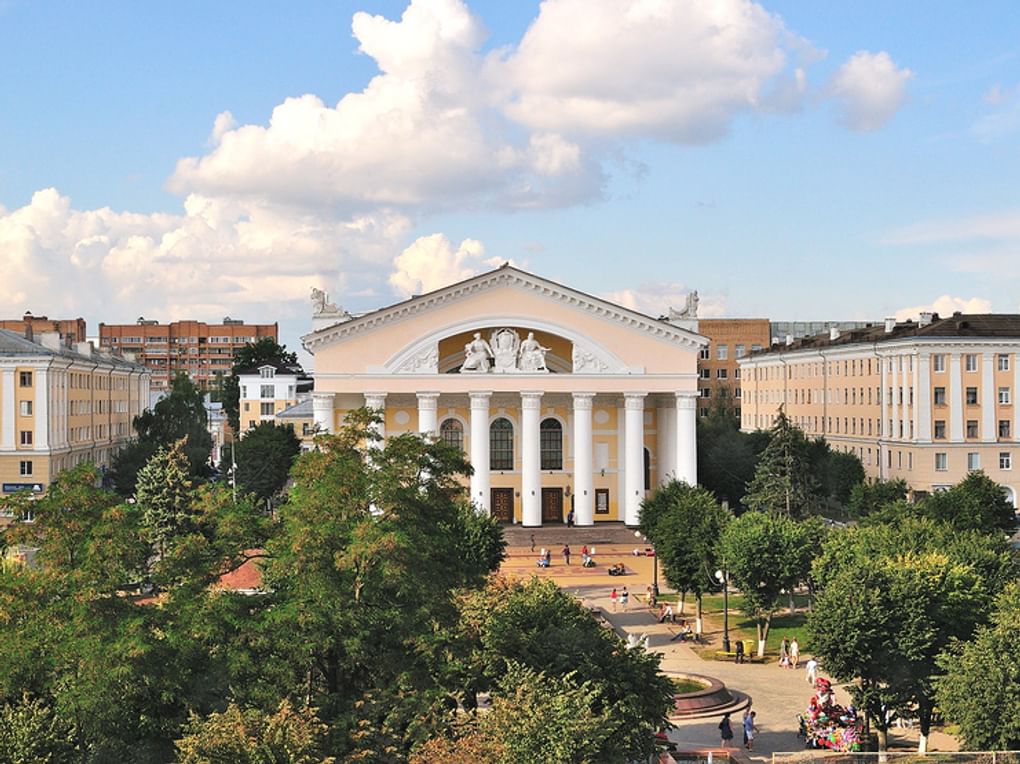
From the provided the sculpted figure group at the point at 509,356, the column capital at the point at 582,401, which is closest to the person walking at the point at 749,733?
the column capital at the point at 582,401

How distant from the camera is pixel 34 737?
21609 mm

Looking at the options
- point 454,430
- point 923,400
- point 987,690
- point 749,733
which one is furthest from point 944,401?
point 987,690

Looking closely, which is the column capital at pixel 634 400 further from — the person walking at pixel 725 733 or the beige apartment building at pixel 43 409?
the person walking at pixel 725 733

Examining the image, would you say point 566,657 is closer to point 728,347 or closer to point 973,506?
point 973,506

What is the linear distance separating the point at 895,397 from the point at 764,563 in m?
38.8

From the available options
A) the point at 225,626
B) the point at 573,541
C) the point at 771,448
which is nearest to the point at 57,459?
the point at 573,541

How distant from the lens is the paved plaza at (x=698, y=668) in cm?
3119

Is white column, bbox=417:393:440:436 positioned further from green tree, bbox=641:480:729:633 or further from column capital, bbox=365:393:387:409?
green tree, bbox=641:480:729:633

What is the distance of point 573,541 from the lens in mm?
66500

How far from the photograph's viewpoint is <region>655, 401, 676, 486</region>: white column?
71000mm

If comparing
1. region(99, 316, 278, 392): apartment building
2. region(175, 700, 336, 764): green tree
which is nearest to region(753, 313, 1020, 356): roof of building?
region(175, 700, 336, 764): green tree

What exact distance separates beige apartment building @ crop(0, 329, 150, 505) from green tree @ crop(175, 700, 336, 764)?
171 feet

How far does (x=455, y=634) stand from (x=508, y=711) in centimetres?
467

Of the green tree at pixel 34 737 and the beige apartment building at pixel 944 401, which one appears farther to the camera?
the beige apartment building at pixel 944 401
